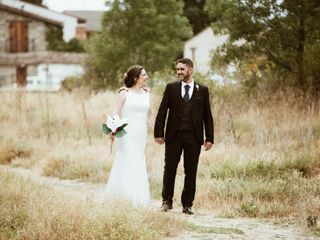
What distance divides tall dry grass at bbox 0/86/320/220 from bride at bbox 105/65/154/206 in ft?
4.02

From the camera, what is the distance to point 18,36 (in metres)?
39.2

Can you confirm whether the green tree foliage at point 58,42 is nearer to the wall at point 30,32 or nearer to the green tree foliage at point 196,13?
the wall at point 30,32

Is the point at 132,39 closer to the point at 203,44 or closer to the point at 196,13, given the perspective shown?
the point at 203,44

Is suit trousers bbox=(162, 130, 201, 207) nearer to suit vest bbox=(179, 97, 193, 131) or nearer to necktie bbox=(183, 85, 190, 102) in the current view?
suit vest bbox=(179, 97, 193, 131)

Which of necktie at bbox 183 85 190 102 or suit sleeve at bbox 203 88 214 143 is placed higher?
necktie at bbox 183 85 190 102

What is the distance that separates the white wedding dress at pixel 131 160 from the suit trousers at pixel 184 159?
334 millimetres

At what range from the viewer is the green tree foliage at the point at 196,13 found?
49.4 m

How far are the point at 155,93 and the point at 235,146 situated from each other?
17.4 feet

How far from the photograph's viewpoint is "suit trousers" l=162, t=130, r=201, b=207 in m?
7.95

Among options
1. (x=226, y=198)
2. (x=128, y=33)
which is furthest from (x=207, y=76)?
(x=128, y=33)

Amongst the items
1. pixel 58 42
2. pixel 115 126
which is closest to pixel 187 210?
pixel 115 126

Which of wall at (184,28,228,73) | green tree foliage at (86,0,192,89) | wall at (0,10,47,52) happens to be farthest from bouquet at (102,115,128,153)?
wall at (184,28,228,73)

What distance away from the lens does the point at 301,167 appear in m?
11.1

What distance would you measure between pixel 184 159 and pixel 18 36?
109 feet
